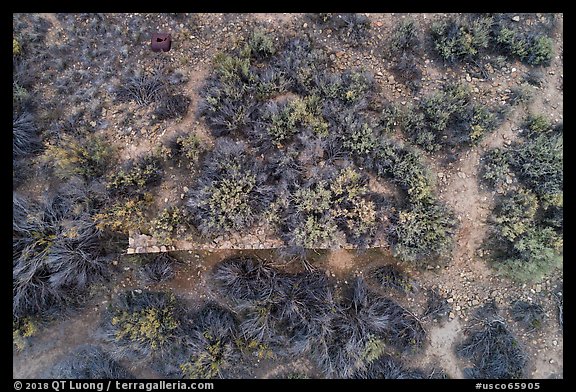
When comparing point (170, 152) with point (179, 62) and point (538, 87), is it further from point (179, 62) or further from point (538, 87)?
point (538, 87)

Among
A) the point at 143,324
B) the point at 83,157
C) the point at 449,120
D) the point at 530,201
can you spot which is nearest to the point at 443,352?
the point at 530,201

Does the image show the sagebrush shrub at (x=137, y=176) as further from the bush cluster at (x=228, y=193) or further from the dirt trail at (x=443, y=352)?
the dirt trail at (x=443, y=352)

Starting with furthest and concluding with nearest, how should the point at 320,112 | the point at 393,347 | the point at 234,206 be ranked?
the point at 393,347 → the point at 320,112 → the point at 234,206

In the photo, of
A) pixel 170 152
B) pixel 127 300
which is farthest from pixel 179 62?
pixel 127 300

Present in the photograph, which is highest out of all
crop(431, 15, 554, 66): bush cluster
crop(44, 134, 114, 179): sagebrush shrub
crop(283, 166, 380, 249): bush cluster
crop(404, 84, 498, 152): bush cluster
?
crop(431, 15, 554, 66): bush cluster

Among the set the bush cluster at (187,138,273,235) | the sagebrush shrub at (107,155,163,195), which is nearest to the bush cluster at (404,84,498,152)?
the bush cluster at (187,138,273,235)

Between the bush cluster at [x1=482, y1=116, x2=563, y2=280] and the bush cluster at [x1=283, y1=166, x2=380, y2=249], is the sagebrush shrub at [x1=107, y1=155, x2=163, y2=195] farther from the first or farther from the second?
the bush cluster at [x1=482, y1=116, x2=563, y2=280]

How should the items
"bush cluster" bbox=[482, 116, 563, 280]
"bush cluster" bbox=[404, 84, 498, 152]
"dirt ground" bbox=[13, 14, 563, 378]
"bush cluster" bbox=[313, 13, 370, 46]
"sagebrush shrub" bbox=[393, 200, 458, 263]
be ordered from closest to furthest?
"sagebrush shrub" bbox=[393, 200, 458, 263] → "bush cluster" bbox=[482, 116, 563, 280] → "bush cluster" bbox=[404, 84, 498, 152] → "dirt ground" bbox=[13, 14, 563, 378] → "bush cluster" bbox=[313, 13, 370, 46]

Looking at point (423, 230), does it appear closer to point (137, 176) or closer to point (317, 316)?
point (317, 316)
